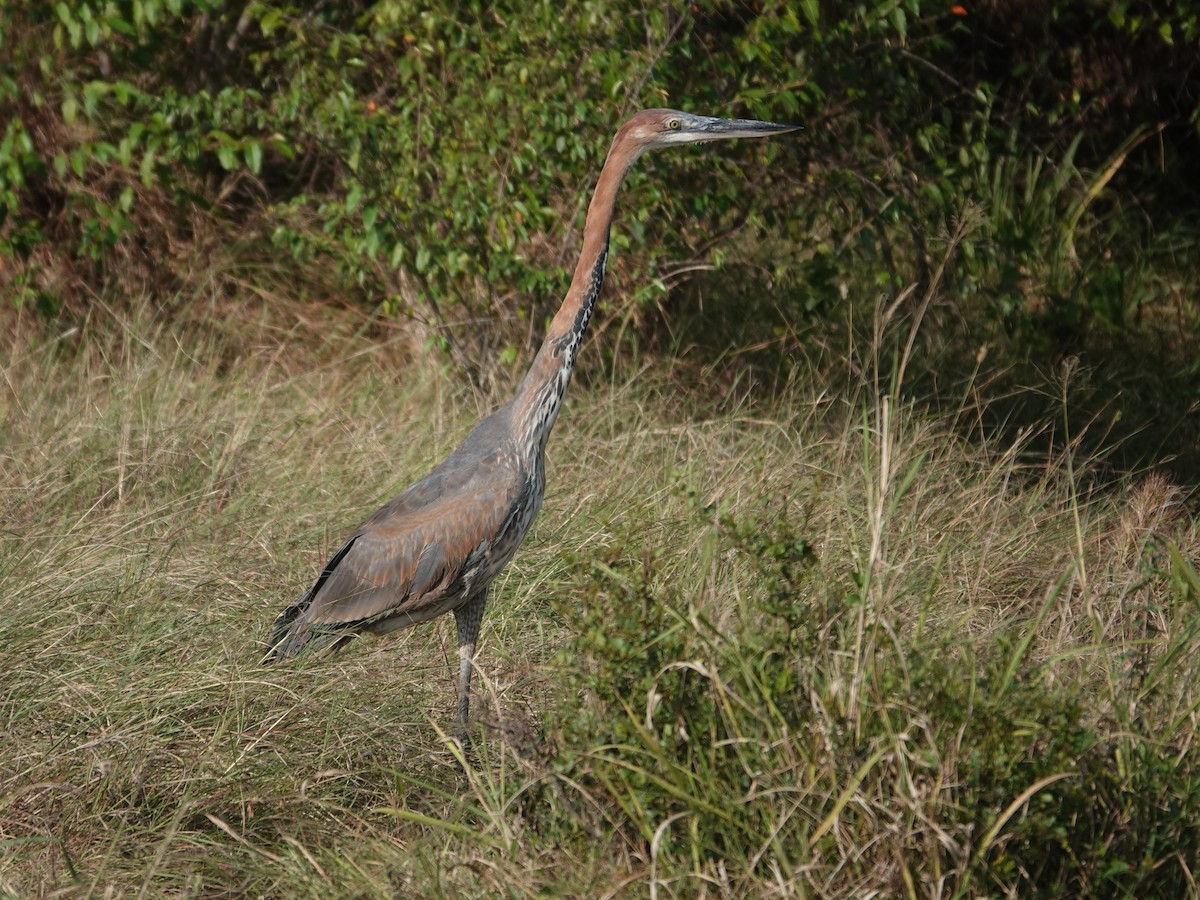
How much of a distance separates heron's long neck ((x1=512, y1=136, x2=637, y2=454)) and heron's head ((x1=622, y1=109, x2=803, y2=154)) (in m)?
0.12

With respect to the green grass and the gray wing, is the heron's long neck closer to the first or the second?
the gray wing

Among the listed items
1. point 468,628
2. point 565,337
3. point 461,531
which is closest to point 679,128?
point 565,337

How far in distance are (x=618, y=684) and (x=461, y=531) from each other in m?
1.17

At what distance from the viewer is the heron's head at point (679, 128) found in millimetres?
4621

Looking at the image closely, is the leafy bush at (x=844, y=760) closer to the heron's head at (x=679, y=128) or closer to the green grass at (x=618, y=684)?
the green grass at (x=618, y=684)

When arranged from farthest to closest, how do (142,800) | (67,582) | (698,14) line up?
1. (698,14)
2. (67,582)
3. (142,800)

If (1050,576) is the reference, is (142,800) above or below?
above

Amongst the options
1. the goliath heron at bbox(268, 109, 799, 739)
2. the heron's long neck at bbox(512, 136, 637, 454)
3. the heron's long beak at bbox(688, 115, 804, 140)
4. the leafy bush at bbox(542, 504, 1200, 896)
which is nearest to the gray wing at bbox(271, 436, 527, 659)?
the goliath heron at bbox(268, 109, 799, 739)

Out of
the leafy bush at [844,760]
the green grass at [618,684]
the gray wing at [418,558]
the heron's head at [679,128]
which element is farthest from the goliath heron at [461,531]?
the leafy bush at [844,760]

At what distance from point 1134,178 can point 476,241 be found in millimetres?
5137

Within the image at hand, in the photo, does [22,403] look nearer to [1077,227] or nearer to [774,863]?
[774,863]

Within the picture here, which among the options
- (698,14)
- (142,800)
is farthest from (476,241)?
(142,800)

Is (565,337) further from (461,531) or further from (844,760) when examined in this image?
(844,760)

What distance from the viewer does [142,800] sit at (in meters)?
3.50
